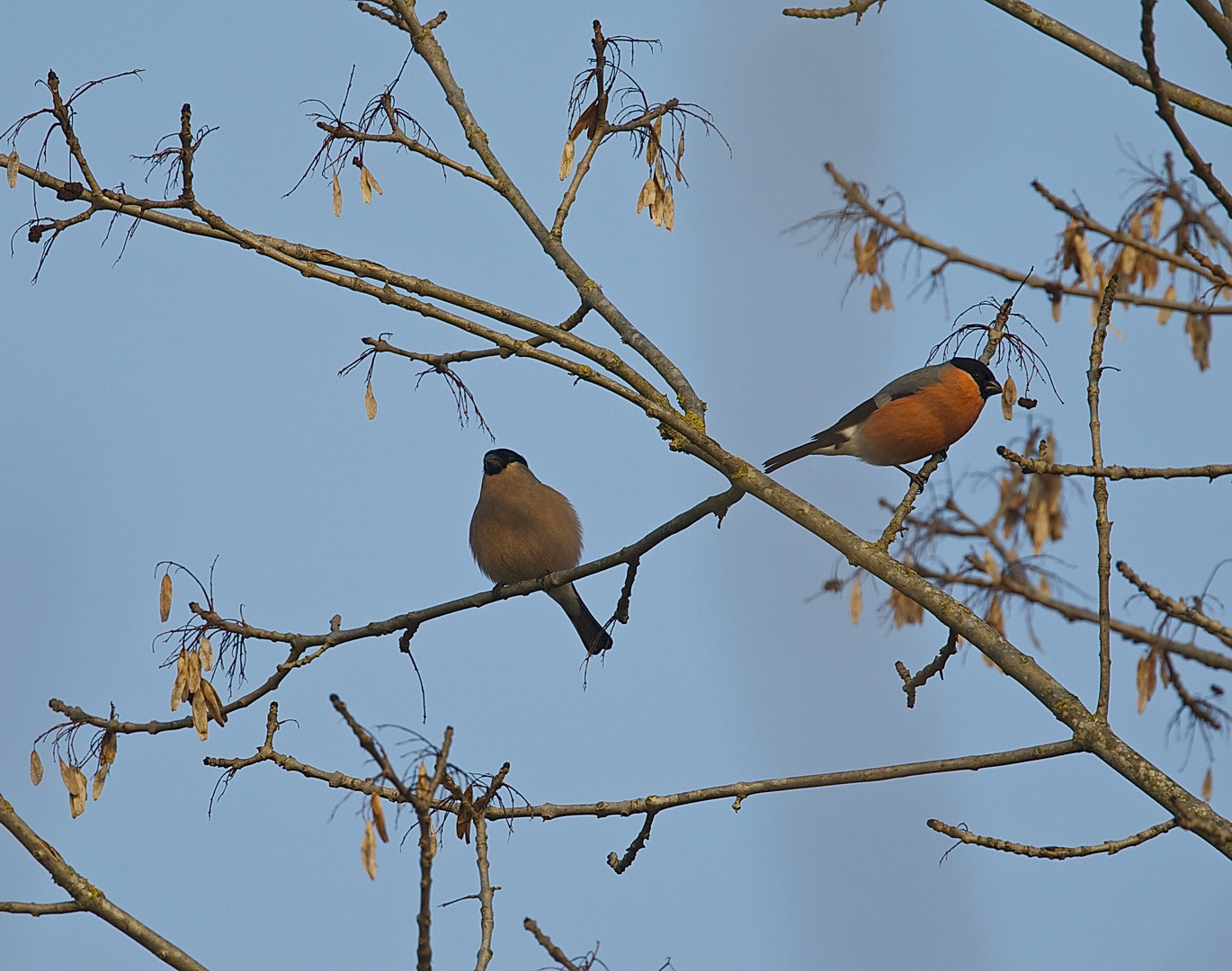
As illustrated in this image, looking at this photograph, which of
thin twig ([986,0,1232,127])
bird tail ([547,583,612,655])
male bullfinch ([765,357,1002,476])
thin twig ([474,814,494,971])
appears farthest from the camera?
bird tail ([547,583,612,655])

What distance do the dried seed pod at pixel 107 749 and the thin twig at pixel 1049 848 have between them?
214 centimetres

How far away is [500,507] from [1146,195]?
358 cm

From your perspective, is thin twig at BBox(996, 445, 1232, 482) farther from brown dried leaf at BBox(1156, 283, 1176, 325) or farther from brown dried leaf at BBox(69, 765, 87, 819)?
brown dried leaf at BBox(69, 765, 87, 819)

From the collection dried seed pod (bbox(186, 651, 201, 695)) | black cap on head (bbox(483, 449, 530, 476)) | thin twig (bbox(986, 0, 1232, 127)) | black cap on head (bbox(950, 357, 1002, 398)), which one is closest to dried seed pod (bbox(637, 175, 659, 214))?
thin twig (bbox(986, 0, 1232, 127))

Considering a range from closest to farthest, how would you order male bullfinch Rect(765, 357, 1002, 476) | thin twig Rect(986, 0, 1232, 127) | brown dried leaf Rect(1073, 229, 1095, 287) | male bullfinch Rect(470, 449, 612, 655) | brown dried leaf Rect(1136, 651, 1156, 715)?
thin twig Rect(986, 0, 1232, 127) < brown dried leaf Rect(1136, 651, 1156, 715) < brown dried leaf Rect(1073, 229, 1095, 287) < male bullfinch Rect(765, 357, 1002, 476) < male bullfinch Rect(470, 449, 612, 655)

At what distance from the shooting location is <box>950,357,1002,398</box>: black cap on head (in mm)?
5578

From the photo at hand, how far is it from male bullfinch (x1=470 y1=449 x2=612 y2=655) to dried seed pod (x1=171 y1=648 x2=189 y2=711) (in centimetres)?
302

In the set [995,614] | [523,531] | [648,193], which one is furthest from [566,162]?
[523,531]

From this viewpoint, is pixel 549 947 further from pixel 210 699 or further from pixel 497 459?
pixel 497 459

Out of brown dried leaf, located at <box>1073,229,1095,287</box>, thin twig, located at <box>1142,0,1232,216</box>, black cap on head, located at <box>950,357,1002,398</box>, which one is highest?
black cap on head, located at <box>950,357,1002,398</box>

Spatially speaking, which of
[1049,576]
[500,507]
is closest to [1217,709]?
[1049,576]

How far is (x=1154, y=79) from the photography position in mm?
2613

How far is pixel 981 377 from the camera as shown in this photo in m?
5.66

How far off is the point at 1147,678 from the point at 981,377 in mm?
2217
